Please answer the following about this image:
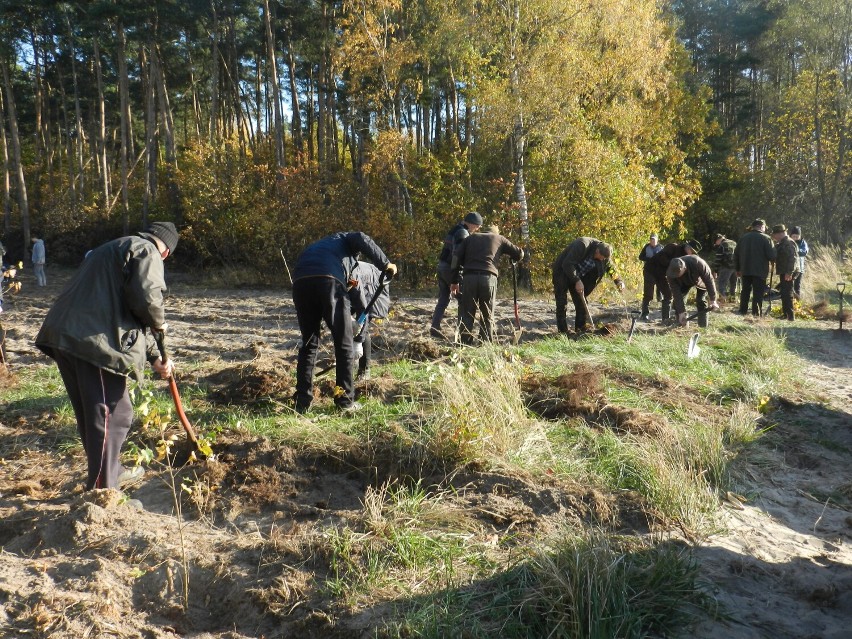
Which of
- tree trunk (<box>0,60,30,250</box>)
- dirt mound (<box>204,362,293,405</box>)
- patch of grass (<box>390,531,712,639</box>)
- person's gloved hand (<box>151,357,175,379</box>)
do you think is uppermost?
tree trunk (<box>0,60,30,250</box>)

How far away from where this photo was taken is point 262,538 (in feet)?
13.5

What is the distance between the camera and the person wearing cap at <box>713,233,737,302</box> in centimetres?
1597

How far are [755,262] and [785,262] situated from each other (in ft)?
1.89

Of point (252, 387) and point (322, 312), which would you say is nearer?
point (322, 312)

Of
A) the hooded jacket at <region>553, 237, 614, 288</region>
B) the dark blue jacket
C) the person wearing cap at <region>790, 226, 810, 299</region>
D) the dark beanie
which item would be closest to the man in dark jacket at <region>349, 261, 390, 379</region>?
the dark blue jacket

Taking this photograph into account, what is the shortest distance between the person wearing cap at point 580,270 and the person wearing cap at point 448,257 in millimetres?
1499

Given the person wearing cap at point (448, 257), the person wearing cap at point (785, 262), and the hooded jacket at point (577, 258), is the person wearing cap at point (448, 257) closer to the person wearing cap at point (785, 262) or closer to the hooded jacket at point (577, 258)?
the hooded jacket at point (577, 258)

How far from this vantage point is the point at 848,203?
28.3 meters

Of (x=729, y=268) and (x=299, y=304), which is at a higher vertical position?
(x=729, y=268)

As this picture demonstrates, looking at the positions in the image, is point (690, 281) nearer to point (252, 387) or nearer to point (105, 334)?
point (252, 387)

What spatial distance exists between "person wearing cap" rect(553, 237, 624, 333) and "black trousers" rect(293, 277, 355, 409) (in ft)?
16.3

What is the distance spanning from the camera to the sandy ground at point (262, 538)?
3467mm

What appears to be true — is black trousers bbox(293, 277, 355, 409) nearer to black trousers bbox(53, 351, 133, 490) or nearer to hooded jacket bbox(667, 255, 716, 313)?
black trousers bbox(53, 351, 133, 490)

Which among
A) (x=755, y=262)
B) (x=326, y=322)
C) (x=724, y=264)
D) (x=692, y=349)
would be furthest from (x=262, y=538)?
(x=724, y=264)
